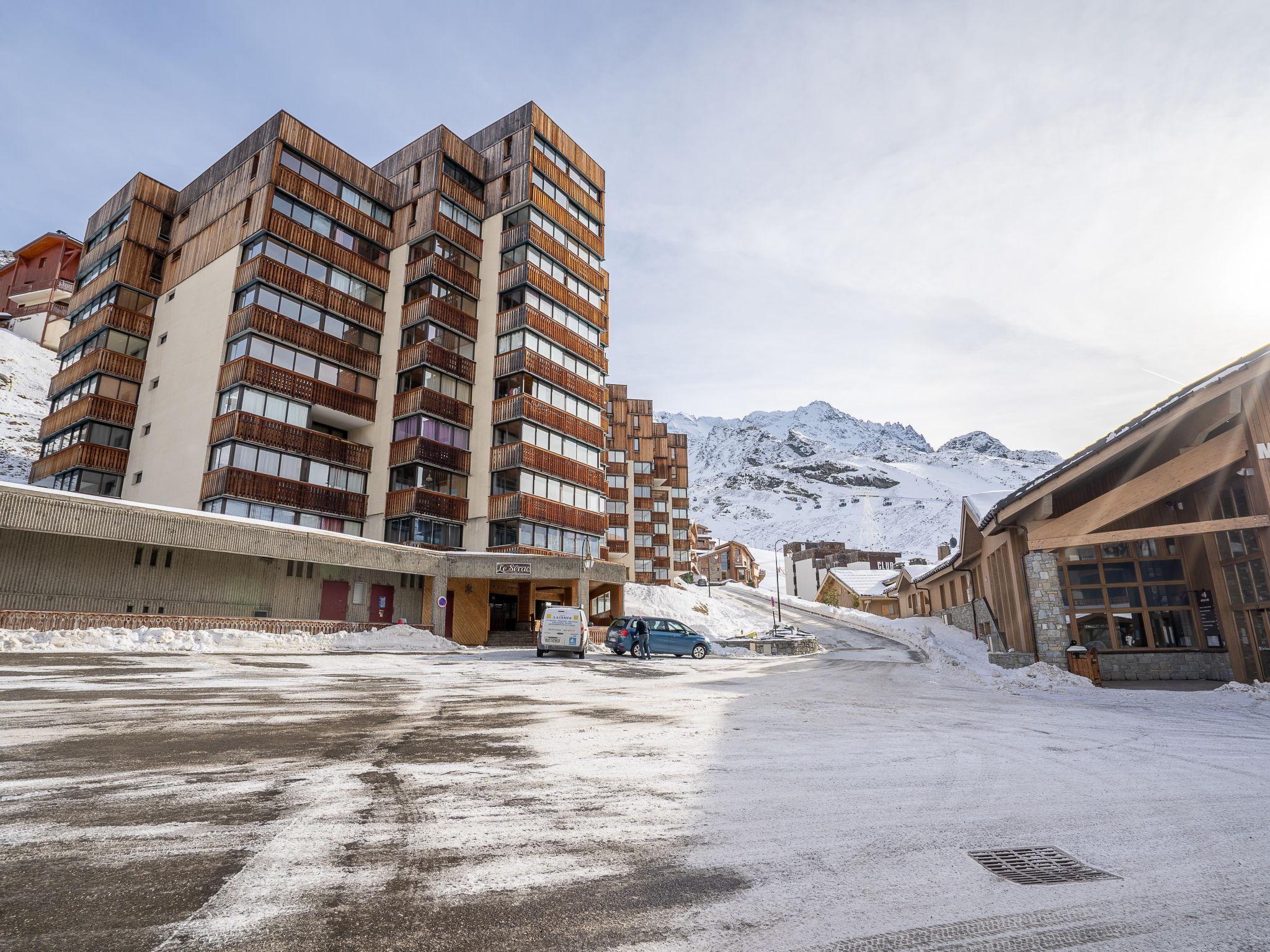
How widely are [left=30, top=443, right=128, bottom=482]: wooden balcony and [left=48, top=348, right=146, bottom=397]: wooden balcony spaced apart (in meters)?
4.35

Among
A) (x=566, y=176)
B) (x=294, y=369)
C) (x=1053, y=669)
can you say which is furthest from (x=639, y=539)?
(x=1053, y=669)

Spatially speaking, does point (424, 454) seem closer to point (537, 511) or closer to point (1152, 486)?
point (537, 511)

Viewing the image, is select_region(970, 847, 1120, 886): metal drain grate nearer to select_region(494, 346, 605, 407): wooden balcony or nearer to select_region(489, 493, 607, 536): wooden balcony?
select_region(489, 493, 607, 536): wooden balcony

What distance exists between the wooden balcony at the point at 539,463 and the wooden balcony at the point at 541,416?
1.60 m

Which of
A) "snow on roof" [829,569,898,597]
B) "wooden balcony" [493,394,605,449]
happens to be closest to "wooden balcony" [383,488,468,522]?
"wooden balcony" [493,394,605,449]

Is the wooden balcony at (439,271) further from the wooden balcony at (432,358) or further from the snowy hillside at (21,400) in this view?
the snowy hillside at (21,400)

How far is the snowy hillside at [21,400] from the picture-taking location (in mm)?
55750

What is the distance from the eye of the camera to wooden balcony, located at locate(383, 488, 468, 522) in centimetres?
3528

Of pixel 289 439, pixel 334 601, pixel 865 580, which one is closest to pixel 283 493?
pixel 289 439

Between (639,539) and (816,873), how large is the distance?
7301 cm

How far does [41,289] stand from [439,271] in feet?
230

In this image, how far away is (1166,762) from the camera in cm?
714

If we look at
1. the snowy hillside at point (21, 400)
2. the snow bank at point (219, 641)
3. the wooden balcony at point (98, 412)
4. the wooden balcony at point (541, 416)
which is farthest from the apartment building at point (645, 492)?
the snowy hillside at point (21, 400)

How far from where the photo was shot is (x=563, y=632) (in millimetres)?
24781
